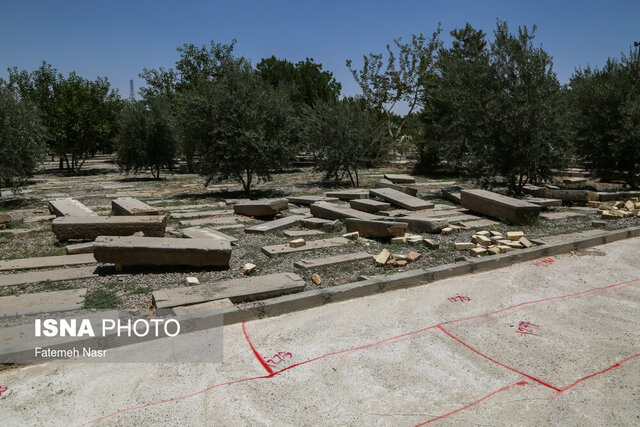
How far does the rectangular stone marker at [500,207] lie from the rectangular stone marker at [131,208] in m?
7.13

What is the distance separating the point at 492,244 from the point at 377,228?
191cm

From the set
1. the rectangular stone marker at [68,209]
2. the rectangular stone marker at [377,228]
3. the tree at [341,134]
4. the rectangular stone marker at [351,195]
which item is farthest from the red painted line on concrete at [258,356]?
the tree at [341,134]

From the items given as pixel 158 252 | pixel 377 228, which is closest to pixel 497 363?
pixel 158 252

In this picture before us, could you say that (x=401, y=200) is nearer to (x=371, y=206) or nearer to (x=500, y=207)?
(x=371, y=206)

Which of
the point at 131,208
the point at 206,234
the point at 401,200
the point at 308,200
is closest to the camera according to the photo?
the point at 206,234

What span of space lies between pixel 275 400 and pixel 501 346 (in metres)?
2.06

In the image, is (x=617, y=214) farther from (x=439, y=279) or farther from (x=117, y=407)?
(x=117, y=407)

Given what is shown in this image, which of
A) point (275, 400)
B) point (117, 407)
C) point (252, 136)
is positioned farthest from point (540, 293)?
point (252, 136)

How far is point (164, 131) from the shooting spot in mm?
20203

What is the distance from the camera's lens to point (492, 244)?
6941 mm

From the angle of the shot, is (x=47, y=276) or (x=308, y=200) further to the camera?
(x=308, y=200)

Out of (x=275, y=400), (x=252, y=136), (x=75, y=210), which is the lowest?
(x=275, y=400)

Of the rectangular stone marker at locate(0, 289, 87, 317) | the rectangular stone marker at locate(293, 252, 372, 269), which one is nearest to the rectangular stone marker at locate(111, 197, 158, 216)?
the rectangular stone marker at locate(0, 289, 87, 317)

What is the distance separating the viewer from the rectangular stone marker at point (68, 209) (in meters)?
8.49
